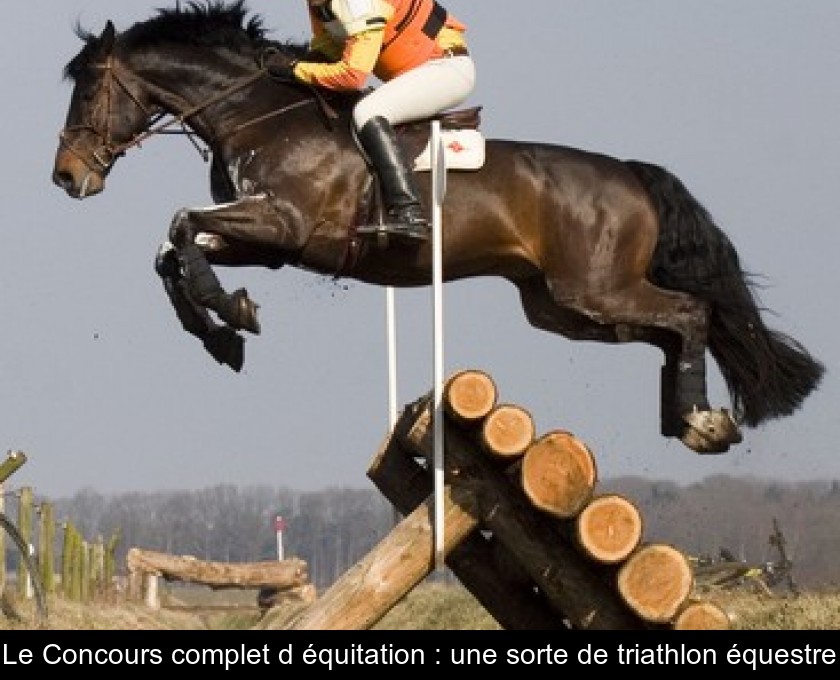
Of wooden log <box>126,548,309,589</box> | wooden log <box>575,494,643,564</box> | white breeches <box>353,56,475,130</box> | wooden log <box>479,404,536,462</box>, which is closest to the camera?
wooden log <box>575,494,643,564</box>

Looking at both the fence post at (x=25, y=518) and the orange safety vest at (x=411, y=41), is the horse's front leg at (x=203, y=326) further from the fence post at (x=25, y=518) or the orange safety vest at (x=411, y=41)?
the fence post at (x=25, y=518)

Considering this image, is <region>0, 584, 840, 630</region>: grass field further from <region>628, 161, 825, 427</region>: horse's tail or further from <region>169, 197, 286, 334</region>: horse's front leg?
<region>169, 197, 286, 334</region>: horse's front leg

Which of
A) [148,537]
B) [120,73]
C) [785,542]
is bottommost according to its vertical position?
[148,537]

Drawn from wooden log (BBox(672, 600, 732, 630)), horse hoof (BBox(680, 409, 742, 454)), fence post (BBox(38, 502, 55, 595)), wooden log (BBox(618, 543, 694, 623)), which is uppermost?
horse hoof (BBox(680, 409, 742, 454))

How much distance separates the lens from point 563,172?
9164 mm

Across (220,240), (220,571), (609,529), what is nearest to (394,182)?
(220,240)

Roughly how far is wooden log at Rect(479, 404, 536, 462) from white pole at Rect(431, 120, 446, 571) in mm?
201

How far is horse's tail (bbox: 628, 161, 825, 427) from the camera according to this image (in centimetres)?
→ 934

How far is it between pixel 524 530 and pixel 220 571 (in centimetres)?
1555

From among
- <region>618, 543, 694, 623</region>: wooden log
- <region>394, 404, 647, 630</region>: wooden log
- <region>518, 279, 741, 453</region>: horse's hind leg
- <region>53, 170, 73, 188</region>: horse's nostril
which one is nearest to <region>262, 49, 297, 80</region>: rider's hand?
<region>53, 170, 73, 188</region>: horse's nostril

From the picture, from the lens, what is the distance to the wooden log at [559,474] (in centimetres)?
781
